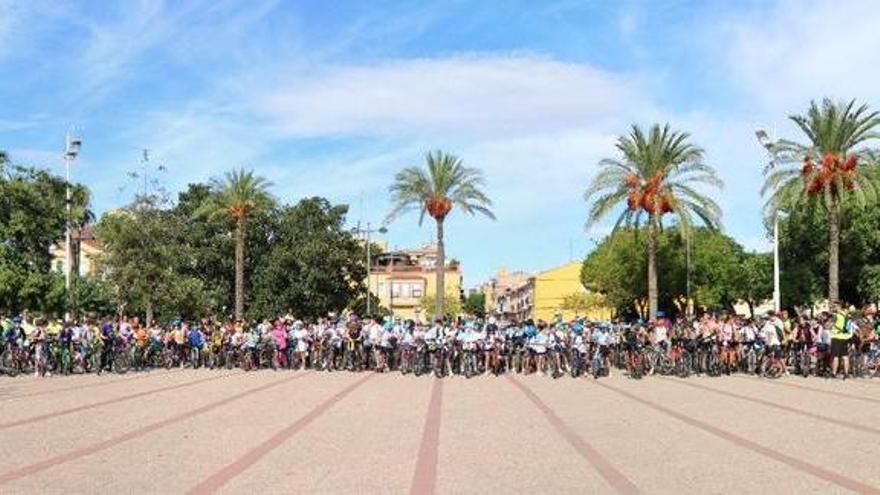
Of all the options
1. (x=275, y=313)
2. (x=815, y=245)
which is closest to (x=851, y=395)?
(x=815, y=245)

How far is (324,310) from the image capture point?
6338 cm

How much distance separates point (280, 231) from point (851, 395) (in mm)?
48435

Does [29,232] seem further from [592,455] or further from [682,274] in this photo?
[682,274]

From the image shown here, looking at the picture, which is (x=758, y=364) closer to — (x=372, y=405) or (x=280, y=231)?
(x=372, y=405)

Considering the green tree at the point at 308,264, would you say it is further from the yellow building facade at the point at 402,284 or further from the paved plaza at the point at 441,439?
the yellow building facade at the point at 402,284

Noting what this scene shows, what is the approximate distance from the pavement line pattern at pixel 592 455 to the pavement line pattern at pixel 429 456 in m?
1.69

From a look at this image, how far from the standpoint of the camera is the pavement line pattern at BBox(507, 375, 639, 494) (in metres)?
9.52

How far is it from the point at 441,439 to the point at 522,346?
52.7 feet

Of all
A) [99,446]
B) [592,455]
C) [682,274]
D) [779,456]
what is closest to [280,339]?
[99,446]

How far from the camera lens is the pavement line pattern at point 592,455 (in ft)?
31.2

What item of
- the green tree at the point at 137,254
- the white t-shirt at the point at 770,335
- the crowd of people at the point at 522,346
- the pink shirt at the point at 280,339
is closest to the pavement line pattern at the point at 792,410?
the crowd of people at the point at 522,346

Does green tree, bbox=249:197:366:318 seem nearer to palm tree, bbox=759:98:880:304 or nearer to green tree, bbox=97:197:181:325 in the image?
green tree, bbox=97:197:181:325

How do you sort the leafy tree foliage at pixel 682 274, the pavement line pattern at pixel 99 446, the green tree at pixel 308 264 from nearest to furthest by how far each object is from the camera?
the pavement line pattern at pixel 99 446 → the green tree at pixel 308 264 → the leafy tree foliage at pixel 682 274

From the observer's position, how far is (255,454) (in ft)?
38.2
